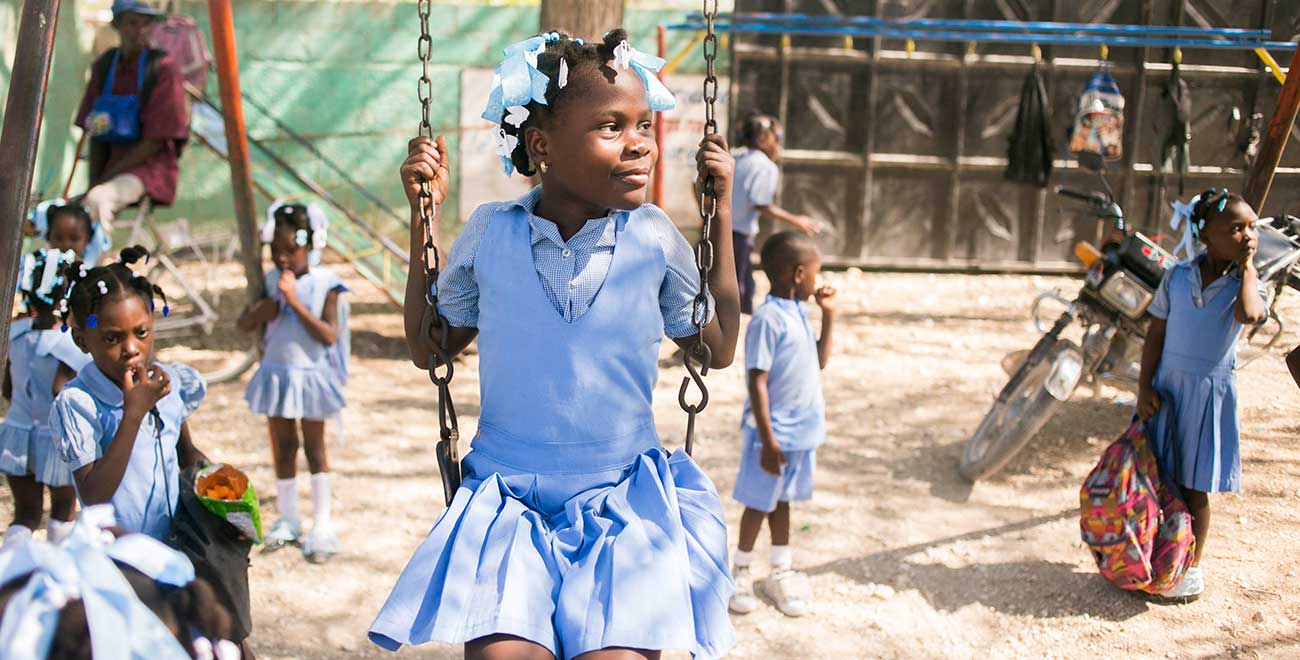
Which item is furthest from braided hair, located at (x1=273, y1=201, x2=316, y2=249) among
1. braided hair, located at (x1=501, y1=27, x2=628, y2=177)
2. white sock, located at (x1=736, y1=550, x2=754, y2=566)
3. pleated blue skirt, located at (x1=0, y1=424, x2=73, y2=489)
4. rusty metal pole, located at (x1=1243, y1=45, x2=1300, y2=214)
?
rusty metal pole, located at (x1=1243, y1=45, x2=1300, y2=214)

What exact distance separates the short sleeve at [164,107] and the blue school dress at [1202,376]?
16.6 feet

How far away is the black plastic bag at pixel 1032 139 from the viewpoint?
9.05 meters

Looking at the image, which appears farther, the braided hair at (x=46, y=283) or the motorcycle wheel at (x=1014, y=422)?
the motorcycle wheel at (x=1014, y=422)

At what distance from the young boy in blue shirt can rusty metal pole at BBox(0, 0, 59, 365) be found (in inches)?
86.3

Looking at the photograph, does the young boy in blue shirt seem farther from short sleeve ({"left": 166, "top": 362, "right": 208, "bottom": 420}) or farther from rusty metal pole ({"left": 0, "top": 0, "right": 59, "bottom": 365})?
rusty metal pole ({"left": 0, "top": 0, "right": 59, "bottom": 365})

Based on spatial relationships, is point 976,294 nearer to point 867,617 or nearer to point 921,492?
point 921,492

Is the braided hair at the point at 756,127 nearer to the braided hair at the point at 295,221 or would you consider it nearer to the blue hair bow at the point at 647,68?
the braided hair at the point at 295,221

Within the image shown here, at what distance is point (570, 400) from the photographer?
235 centimetres

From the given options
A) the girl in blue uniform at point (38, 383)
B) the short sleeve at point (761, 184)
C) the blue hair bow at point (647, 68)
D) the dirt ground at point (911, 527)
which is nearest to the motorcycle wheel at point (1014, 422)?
the dirt ground at point (911, 527)

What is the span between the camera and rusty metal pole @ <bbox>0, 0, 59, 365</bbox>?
9.33ft

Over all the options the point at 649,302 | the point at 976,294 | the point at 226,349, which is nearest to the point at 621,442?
the point at 649,302

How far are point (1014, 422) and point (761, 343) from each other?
1.63 m

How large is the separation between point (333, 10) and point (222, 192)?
6.16ft

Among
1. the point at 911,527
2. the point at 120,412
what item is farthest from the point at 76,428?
the point at 911,527
